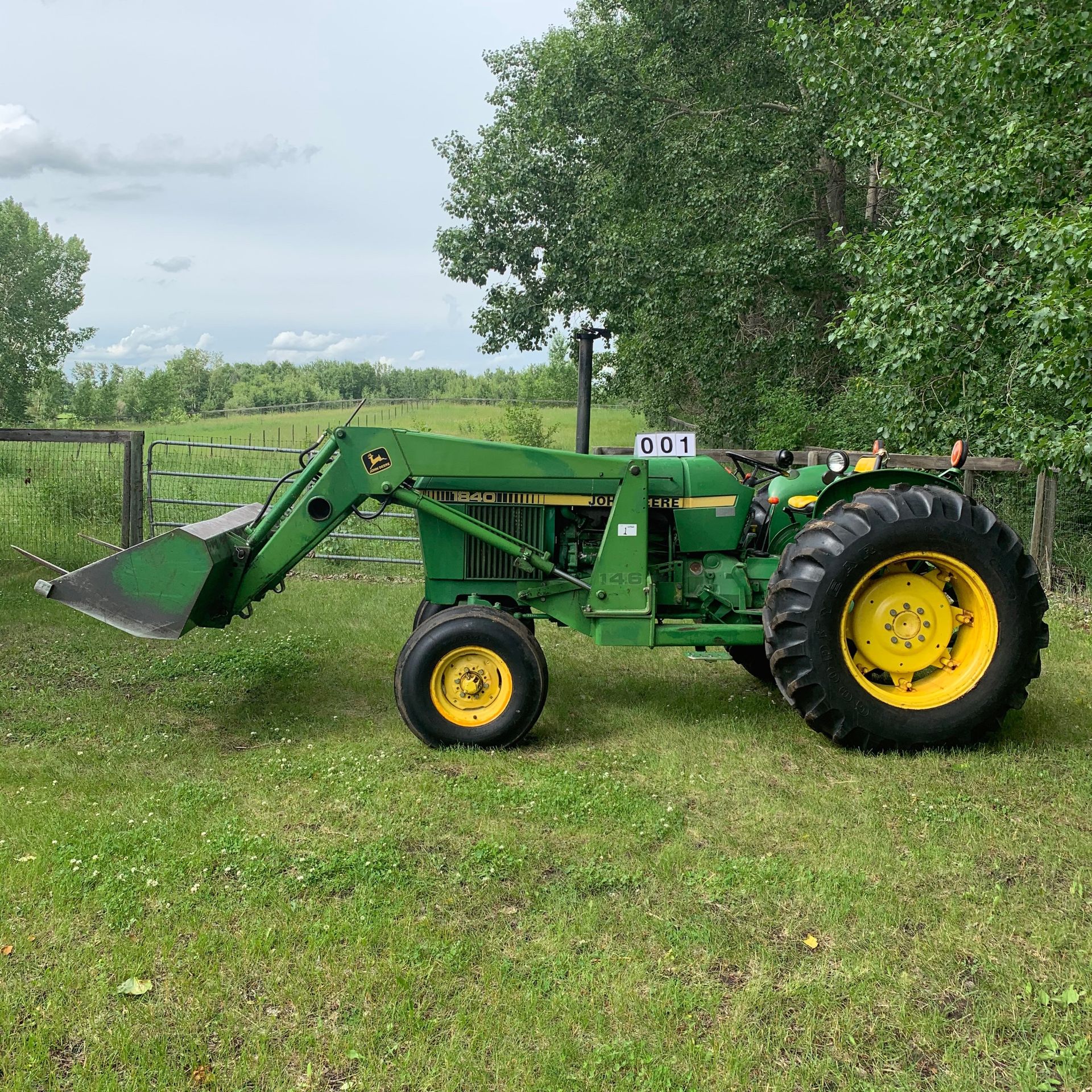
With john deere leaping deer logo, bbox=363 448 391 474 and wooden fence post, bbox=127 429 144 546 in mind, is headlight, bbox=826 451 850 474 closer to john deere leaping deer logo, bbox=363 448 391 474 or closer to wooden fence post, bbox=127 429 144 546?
john deere leaping deer logo, bbox=363 448 391 474

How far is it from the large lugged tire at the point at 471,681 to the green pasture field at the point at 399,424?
1442 centimetres

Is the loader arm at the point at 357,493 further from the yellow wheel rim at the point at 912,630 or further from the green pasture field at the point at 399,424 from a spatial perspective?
the green pasture field at the point at 399,424

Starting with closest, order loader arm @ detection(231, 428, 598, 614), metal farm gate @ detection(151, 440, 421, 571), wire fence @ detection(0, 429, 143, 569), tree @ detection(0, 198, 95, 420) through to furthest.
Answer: loader arm @ detection(231, 428, 598, 614), wire fence @ detection(0, 429, 143, 569), metal farm gate @ detection(151, 440, 421, 571), tree @ detection(0, 198, 95, 420)

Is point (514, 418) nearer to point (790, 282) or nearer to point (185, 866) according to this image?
point (790, 282)

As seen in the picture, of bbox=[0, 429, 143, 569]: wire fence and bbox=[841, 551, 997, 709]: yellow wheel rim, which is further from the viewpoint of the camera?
bbox=[0, 429, 143, 569]: wire fence

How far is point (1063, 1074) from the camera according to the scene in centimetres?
251

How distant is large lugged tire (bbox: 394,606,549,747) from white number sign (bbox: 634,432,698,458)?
55.2 inches

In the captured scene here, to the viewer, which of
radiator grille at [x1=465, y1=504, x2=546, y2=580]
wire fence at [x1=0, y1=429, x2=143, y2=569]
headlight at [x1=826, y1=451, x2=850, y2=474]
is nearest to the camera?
headlight at [x1=826, y1=451, x2=850, y2=474]

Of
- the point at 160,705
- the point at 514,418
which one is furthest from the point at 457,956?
the point at 514,418

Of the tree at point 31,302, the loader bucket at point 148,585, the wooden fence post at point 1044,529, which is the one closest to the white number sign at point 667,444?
the loader bucket at point 148,585

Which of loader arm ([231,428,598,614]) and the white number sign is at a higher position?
the white number sign

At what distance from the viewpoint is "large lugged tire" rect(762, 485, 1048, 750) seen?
15.1 ft

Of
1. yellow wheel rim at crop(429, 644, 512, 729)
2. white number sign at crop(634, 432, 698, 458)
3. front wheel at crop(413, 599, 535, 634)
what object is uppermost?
white number sign at crop(634, 432, 698, 458)

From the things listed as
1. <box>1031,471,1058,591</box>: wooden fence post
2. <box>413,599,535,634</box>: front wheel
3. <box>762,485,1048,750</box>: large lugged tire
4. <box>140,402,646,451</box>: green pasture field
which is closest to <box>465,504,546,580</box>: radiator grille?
<box>413,599,535,634</box>: front wheel
